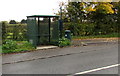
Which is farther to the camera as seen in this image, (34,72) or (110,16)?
(110,16)

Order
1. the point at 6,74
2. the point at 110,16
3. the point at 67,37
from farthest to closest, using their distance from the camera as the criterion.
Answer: the point at 110,16, the point at 67,37, the point at 6,74

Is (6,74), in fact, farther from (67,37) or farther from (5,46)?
(67,37)

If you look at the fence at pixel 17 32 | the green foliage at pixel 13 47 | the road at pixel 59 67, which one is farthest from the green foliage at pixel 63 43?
the road at pixel 59 67

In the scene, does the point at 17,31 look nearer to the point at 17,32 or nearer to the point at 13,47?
the point at 17,32

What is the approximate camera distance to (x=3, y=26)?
15.1m

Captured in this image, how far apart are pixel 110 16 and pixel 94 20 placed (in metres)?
2.32

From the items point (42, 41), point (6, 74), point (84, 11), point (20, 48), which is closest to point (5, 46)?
point (20, 48)

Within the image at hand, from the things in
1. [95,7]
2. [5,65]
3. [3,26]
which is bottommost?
[5,65]

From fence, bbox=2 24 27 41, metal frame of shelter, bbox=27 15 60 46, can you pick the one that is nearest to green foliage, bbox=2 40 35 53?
metal frame of shelter, bbox=27 15 60 46

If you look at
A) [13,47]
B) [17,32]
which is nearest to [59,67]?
[13,47]

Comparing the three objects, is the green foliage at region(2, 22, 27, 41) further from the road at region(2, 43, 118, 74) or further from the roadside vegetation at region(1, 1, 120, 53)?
the road at region(2, 43, 118, 74)

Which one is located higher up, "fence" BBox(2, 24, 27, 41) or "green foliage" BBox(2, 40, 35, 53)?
"fence" BBox(2, 24, 27, 41)

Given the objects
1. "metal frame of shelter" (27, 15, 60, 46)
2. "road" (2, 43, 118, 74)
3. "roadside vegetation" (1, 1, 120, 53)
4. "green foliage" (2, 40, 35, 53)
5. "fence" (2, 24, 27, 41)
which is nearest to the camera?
"road" (2, 43, 118, 74)

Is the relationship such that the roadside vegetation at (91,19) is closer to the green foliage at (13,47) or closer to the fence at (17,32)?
the fence at (17,32)
